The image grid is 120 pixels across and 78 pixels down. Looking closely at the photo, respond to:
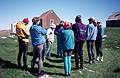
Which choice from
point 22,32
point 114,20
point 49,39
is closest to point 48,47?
point 49,39

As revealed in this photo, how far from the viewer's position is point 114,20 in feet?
246

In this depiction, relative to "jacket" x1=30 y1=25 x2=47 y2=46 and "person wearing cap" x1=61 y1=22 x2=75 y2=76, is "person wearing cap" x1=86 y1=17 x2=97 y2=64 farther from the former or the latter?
"jacket" x1=30 y1=25 x2=47 y2=46

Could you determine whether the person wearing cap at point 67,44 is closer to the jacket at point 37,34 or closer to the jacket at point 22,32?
the jacket at point 37,34

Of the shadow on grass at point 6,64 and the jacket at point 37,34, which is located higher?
the jacket at point 37,34

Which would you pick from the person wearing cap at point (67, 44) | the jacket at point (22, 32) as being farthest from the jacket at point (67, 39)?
the jacket at point (22, 32)

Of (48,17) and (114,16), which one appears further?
(114,16)

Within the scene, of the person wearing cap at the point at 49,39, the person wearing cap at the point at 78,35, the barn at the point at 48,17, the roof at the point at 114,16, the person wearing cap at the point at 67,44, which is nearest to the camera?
the person wearing cap at the point at 67,44

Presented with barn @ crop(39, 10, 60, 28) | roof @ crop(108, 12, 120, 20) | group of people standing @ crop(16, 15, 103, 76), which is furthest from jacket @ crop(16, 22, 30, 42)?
roof @ crop(108, 12, 120, 20)

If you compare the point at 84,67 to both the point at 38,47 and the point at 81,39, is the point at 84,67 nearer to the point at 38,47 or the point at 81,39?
the point at 81,39

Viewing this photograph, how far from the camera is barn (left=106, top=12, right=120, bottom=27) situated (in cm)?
7371

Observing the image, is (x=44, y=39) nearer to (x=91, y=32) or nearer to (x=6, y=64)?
(x=6, y=64)

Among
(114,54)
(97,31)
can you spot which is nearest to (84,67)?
(97,31)

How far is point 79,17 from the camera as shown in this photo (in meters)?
13.8

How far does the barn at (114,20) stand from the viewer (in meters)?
73.7
